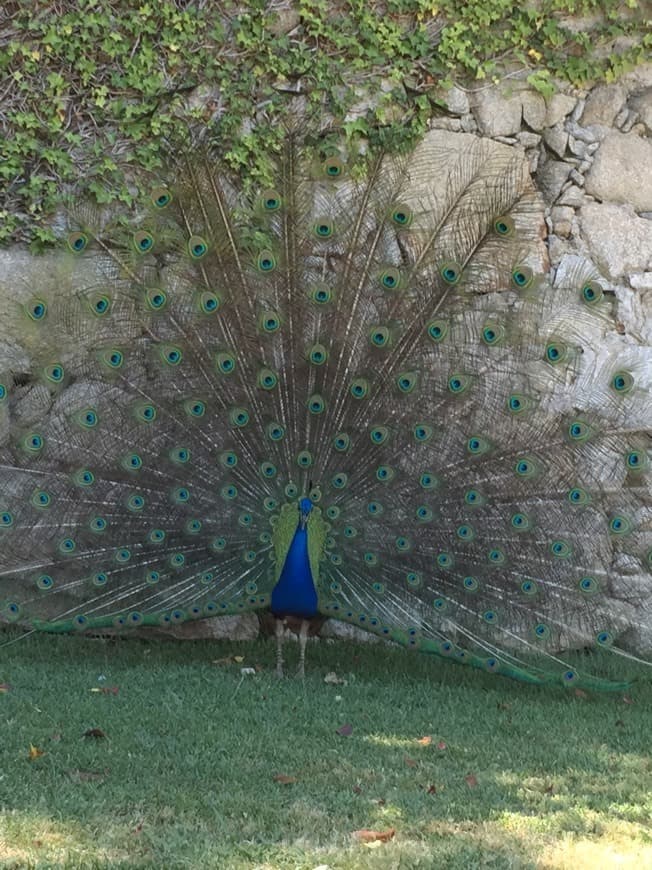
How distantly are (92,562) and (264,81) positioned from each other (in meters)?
2.88

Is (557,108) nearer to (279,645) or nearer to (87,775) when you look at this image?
(279,645)

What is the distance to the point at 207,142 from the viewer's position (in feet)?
19.7

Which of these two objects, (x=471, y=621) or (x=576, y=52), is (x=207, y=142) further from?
(x=471, y=621)

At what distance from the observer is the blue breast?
16.4 ft

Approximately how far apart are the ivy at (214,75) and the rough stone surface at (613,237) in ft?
2.55

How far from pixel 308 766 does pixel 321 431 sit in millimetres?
1751

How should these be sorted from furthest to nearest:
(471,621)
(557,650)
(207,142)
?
1. (207,142)
2. (557,650)
3. (471,621)

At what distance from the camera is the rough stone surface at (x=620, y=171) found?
6.32 meters

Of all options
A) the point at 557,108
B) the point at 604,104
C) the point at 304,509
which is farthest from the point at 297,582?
the point at 604,104

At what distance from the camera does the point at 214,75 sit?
6.07 m

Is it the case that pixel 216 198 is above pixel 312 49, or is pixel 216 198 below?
below

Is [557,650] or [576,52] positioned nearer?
[557,650]

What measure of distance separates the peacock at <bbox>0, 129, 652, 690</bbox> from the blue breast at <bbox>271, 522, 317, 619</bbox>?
0.01 meters

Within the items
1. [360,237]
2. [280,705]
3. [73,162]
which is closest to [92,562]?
[280,705]
